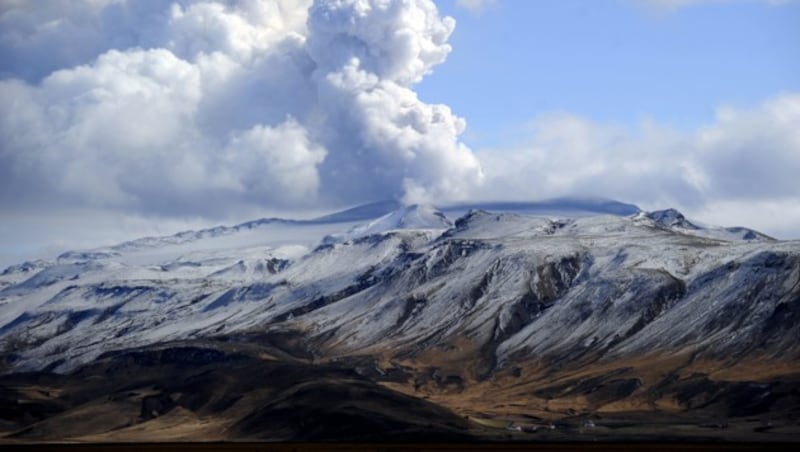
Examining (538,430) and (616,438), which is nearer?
(616,438)

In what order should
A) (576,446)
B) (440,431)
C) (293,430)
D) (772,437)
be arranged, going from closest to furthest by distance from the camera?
(576,446) → (772,437) → (440,431) → (293,430)

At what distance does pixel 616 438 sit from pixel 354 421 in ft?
137

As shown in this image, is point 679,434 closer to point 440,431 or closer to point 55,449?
point 440,431

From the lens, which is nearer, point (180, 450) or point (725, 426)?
point (180, 450)

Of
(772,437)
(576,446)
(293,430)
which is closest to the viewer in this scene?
(576,446)

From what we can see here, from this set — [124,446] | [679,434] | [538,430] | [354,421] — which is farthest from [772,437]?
[124,446]

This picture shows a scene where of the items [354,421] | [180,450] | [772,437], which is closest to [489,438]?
[354,421]

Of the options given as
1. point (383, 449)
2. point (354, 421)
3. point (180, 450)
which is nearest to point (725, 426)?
point (354, 421)

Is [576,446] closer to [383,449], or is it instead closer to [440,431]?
[383,449]

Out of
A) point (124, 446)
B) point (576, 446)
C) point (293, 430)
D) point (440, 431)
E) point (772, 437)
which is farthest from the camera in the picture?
point (293, 430)

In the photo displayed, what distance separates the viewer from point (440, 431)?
184 metres

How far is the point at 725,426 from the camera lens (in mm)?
189250

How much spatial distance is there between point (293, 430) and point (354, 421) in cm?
1084

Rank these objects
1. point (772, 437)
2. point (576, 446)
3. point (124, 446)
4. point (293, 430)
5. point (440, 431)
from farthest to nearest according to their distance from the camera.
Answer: point (293, 430), point (440, 431), point (772, 437), point (124, 446), point (576, 446)
